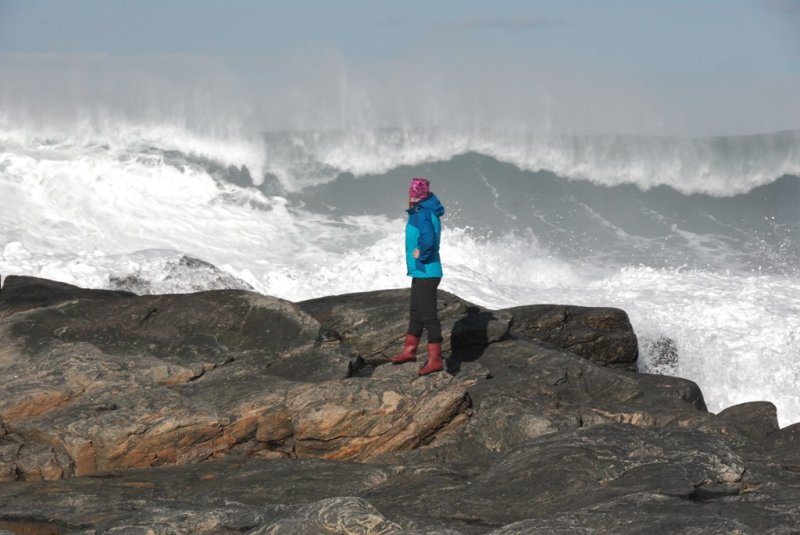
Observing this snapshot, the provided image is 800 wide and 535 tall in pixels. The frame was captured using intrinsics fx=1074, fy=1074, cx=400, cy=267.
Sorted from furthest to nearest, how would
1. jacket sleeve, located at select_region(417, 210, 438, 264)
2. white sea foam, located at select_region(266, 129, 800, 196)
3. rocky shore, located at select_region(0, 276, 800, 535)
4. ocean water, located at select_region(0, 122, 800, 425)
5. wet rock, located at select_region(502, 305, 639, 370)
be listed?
white sea foam, located at select_region(266, 129, 800, 196), ocean water, located at select_region(0, 122, 800, 425), wet rock, located at select_region(502, 305, 639, 370), jacket sleeve, located at select_region(417, 210, 438, 264), rocky shore, located at select_region(0, 276, 800, 535)

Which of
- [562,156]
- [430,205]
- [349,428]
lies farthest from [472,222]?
[349,428]

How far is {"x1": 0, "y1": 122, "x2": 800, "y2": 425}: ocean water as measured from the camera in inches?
672

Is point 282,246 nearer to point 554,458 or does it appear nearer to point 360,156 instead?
point 360,156

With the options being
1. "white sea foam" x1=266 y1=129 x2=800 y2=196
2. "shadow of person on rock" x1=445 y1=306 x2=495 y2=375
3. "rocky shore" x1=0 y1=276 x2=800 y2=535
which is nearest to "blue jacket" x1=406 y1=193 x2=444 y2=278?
"rocky shore" x1=0 y1=276 x2=800 y2=535

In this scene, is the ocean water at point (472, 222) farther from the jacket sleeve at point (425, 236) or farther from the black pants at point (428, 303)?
the jacket sleeve at point (425, 236)

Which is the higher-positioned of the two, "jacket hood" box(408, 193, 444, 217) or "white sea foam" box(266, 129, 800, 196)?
"white sea foam" box(266, 129, 800, 196)

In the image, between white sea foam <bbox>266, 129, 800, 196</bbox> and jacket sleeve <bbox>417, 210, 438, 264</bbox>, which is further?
white sea foam <bbox>266, 129, 800, 196</bbox>

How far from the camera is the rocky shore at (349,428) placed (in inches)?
251

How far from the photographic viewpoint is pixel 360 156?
35375 mm

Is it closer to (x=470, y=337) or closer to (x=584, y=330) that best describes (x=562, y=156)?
(x=584, y=330)

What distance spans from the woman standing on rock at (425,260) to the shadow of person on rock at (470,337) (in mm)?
1246

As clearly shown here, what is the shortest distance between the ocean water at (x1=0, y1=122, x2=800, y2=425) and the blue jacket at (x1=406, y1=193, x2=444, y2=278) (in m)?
6.12

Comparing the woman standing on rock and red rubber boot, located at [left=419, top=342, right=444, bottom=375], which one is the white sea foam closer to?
the woman standing on rock

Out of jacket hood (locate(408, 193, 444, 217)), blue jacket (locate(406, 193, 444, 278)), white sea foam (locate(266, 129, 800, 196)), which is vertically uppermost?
white sea foam (locate(266, 129, 800, 196))
